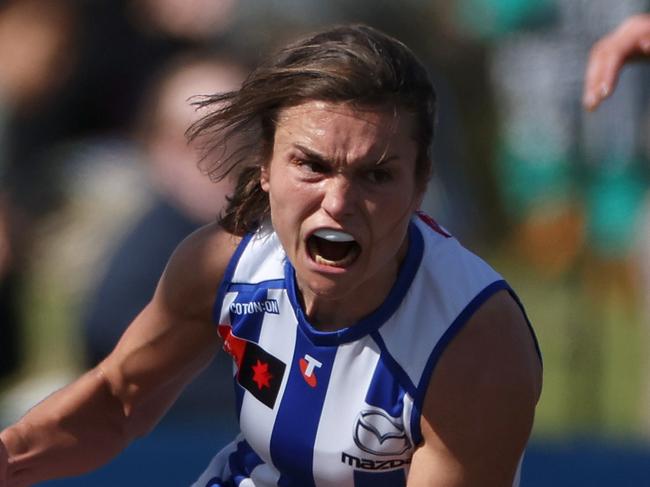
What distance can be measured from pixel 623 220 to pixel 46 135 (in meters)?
2.49

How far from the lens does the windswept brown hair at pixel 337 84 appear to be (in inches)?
104

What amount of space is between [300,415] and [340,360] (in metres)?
0.15

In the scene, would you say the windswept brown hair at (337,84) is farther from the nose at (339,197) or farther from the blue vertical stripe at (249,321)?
the blue vertical stripe at (249,321)

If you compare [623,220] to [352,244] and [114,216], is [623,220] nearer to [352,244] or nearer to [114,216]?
[114,216]

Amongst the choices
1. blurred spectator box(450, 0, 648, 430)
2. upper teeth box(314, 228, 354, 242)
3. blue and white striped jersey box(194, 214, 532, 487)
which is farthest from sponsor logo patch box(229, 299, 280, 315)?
blurred spectator box(450, 0, 648, 430)

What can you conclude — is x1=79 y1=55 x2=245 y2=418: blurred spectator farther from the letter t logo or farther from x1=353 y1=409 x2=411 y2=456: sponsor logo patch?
x1=353 y1=409 x2=411 y2=456: sponsor logo patch

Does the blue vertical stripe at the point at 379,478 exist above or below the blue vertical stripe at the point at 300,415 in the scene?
below

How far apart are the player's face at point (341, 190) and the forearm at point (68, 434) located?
2.26ft

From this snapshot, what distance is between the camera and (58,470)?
322 centimetres

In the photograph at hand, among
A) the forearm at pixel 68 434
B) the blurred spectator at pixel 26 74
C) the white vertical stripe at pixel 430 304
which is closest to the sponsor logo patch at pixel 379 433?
the white vertical stripe at pixel 430 304

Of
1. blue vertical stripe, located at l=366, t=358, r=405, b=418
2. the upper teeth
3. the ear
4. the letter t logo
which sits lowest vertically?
blue vertical stripe, located at l=366, t=358, r=405, b=418

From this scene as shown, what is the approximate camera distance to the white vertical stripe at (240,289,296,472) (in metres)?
2.94

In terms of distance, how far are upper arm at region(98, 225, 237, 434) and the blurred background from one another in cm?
162

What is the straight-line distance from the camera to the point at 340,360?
112 inches
